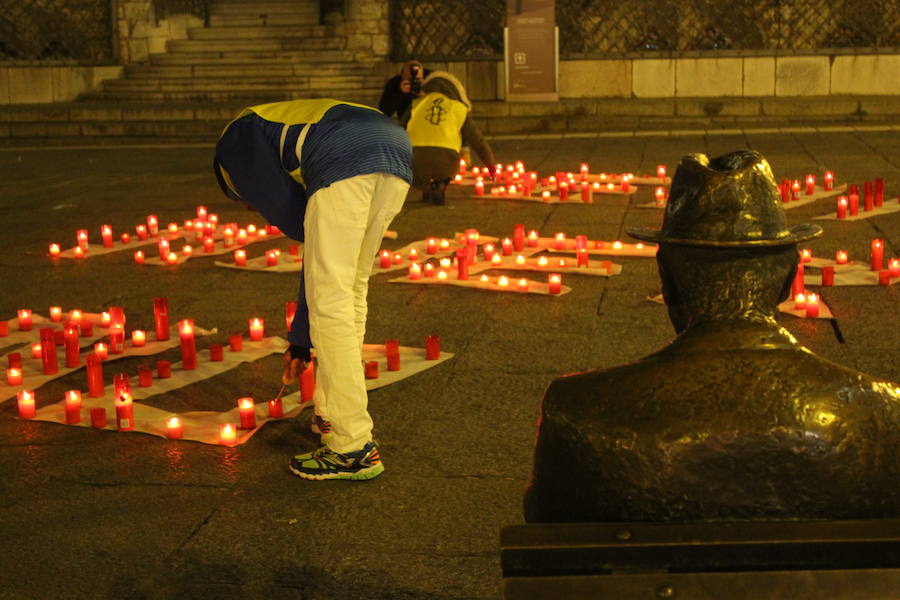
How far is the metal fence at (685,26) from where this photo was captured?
65.6ft

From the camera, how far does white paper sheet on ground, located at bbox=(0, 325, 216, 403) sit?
18.5 feet

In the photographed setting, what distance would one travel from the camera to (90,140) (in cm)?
1936

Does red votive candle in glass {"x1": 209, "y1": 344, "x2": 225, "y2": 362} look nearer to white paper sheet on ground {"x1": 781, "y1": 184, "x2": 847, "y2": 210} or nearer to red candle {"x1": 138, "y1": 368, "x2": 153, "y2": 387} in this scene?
red candle {"x1": 138, "y1": 368, "x2": 153, "y2": 387}

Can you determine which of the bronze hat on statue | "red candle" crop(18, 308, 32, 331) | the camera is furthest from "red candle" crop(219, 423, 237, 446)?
the camera

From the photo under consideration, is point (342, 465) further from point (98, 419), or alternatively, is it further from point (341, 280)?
point (98, 419)

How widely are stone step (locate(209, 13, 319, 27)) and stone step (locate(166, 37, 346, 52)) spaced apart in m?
0.73

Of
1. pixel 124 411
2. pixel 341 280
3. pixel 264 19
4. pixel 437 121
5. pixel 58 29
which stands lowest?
pixel 124 411

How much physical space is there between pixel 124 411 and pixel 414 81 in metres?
6.42

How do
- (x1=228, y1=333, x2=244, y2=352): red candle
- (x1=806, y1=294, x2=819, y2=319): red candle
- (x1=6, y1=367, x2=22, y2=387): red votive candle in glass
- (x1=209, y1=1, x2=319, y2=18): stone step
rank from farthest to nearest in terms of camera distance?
(x1=209, y1=1, x2=319, y2=18): stone step
(x1=806, y1=294, x2=819, y2=319): red candle
(x1=228, y1=333, x2=244, y2=352): red candle
(x1=6, y1=367, x2=22, y2=387): red votive candle in glass

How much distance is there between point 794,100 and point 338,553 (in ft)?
55.2

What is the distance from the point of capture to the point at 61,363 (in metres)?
6.09

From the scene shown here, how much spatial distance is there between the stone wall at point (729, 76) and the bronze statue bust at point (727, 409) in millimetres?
18602

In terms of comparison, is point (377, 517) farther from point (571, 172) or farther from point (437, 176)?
point (571, 172)

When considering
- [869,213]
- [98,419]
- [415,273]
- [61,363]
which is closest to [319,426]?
[98,419]
